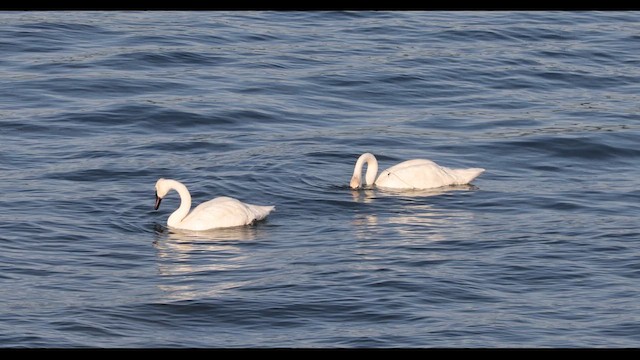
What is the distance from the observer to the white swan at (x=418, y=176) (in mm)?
15773

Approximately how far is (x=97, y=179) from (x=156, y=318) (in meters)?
6.53

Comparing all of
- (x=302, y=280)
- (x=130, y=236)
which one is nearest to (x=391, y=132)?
(x=130, y=236)

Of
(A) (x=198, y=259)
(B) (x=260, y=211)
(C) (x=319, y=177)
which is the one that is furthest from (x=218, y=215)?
(C) (x=319, y=177)

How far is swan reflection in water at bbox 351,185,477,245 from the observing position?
13.4m

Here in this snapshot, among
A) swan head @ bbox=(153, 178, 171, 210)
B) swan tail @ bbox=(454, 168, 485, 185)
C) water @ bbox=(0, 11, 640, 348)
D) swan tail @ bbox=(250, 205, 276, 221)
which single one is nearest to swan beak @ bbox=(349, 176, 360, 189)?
water @ bbox=(0, 11, 640, 348)

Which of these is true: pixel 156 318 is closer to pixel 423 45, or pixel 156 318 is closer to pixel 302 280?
pixel 302 280

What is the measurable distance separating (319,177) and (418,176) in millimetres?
1452

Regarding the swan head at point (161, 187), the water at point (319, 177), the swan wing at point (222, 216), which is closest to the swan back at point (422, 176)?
the water at point (319, 177)

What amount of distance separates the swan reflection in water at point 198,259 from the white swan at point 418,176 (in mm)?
2782

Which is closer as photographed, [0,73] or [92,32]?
[0,73]

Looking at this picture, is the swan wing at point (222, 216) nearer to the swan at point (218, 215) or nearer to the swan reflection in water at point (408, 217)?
the swan at point (218, 215)

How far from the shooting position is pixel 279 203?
49.1ft

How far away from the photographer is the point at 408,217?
14.4 metres

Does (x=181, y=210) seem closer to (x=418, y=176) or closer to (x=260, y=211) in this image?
(x=260, y=211)
